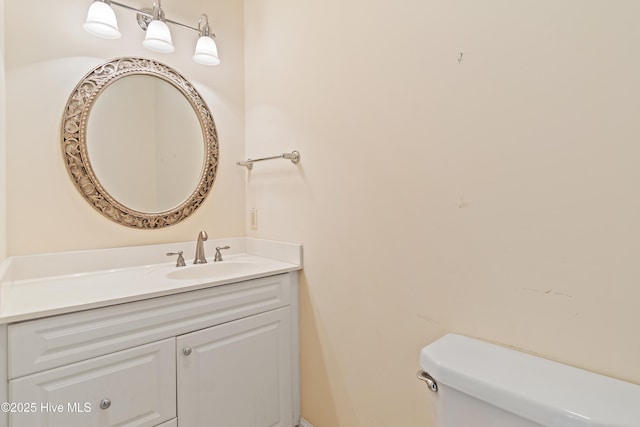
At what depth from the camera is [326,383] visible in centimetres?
136

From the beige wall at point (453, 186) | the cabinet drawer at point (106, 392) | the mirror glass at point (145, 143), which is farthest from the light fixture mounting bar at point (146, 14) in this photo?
the cabinet drawer at point (106, 392)

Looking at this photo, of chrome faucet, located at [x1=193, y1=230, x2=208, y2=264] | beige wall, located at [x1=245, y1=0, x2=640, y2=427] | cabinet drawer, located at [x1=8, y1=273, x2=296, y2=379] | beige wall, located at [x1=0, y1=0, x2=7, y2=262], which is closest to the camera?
beige wall, located at [x1=245, y1=0, x2=640, y2=427]

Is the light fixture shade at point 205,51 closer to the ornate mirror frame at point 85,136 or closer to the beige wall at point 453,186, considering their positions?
the ornate mirror frame at point 85,136

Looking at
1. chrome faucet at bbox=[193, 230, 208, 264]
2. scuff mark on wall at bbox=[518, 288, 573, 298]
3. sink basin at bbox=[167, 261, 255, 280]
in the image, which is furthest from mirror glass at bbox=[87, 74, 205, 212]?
scuff mark on wall at bbox=[518, 288, 573, 298]

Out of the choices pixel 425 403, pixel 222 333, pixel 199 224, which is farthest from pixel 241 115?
pixel 425 403

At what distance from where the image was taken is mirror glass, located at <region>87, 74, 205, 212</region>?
1.44 m

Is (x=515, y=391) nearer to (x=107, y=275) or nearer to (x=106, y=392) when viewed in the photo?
(x=106, y=392)

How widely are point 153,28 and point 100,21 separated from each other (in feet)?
0.69

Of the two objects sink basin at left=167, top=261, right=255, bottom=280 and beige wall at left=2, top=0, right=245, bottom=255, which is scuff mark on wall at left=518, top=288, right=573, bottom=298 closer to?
sink basin at left=167, top=261, right=255, bottom=280

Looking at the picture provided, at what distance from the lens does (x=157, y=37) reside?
142 cm

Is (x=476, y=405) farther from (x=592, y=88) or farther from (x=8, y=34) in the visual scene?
(x=8, y=34)

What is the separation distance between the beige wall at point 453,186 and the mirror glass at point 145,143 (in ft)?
1.89

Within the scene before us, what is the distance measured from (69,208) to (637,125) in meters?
1.94

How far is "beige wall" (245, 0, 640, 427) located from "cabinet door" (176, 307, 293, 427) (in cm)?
13
